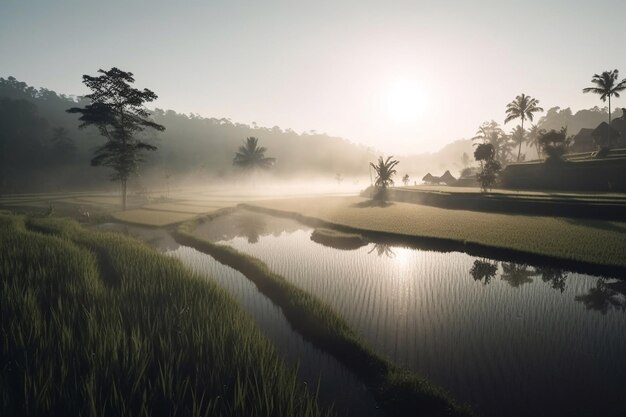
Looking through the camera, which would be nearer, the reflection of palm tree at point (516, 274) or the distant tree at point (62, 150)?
the reflection of palm tree at point (516, 274)

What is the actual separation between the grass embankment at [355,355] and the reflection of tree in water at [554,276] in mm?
8573

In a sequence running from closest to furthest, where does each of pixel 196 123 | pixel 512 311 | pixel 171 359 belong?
1. pixel 171 359
2. pixel 512 311
3. pixel 196 123

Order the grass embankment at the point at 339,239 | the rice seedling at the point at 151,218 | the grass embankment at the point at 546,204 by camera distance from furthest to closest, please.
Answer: the rice seedling at the point at 151,218 → the grass embankment at the point at 546,204 → the grass embankment at the point at 339,239

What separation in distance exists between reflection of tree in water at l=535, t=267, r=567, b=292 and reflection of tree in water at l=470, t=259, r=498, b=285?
1.65 meters

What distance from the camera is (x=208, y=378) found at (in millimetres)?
5016

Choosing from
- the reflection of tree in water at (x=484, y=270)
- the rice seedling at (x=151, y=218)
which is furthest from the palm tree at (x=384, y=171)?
Answer: the reflection of tree in water at (x=484, y=270)

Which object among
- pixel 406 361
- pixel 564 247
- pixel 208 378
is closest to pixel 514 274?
pixel 564 247

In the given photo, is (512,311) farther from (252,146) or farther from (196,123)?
(196,123)

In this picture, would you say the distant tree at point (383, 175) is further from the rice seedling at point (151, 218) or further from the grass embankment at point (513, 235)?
the rice seedling at point (151, 218)

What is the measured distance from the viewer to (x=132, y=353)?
4.86m

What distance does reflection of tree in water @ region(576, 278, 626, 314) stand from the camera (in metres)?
9.81

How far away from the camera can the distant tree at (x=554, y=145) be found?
3725 centimetres

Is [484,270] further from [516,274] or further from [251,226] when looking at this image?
[251,226]

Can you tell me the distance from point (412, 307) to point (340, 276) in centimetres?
401
